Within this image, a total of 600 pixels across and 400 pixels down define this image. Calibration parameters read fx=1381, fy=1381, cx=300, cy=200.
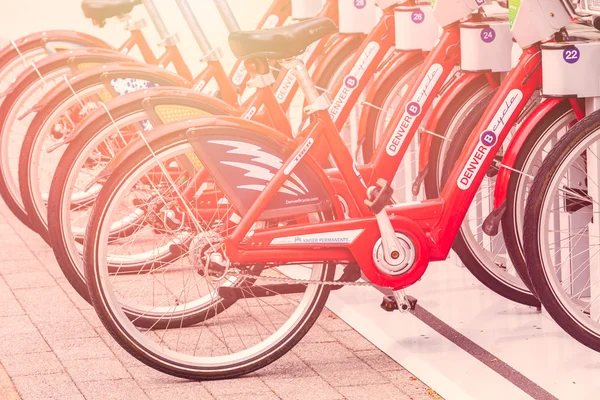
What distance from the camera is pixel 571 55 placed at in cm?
503

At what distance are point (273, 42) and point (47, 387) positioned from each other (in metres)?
1.59

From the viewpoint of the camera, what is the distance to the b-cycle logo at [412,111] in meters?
5.72

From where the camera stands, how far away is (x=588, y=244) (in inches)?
229

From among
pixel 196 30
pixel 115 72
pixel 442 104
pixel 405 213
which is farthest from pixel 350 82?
pixel 405 213

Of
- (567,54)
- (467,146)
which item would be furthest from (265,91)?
(567,54)

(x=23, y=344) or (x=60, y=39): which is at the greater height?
(x=60, y=39)

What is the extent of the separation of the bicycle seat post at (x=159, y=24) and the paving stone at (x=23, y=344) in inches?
76.7

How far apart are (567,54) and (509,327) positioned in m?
1.33

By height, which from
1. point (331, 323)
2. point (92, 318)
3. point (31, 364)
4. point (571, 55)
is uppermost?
point (571, 55)

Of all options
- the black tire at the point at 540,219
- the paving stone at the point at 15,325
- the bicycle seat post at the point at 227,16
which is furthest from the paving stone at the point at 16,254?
the black tire at the point at 540,219

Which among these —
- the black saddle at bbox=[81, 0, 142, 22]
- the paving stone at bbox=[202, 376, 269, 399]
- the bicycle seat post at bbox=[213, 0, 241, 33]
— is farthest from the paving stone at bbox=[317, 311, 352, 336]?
the black saddle at bbox=[81, 0, 142, 22]

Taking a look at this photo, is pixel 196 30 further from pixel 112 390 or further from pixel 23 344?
pixel 112 390

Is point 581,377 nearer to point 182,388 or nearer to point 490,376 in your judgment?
point 490,376

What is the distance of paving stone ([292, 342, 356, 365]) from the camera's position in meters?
5.53
